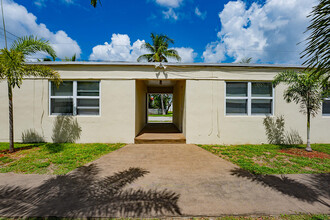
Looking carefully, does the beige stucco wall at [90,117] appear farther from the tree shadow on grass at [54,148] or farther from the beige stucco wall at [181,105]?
the beige stucco wall at [181,105]

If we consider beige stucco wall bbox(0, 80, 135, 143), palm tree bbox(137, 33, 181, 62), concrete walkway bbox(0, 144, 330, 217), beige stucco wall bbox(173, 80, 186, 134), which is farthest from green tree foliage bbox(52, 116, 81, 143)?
palm tree bbox(137, 33, 181, 62)

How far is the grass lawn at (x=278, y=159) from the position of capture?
3642 millimetres

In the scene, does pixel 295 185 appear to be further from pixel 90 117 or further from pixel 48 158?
pixel 90 117

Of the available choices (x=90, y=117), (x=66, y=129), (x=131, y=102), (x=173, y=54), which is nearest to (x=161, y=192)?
(x=131, y=102)

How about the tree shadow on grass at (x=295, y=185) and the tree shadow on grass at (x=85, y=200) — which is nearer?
the tree shadow on grass at (x=85, y=200)

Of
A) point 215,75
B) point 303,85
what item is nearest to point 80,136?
point 215,75

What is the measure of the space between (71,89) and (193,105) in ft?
18.1

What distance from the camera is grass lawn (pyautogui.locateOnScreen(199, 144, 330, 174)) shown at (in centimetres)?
364

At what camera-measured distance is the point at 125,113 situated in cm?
612

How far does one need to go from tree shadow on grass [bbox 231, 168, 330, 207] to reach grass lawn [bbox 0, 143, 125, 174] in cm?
426

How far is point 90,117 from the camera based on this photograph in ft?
20.0

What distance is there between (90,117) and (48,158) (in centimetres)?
217

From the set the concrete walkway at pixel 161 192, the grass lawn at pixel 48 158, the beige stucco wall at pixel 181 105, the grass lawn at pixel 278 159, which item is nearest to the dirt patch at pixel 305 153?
the grass lawn at pixel 278 159

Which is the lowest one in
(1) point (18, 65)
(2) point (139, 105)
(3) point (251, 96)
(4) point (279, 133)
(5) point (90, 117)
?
(4) point (279, 133)
